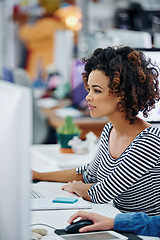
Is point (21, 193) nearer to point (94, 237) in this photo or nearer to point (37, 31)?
point (94, 237)

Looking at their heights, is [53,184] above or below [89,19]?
below

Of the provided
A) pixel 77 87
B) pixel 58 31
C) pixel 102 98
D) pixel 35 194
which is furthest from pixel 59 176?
pixel 58 31

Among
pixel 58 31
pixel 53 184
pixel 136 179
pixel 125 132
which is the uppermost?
pixel 58 31

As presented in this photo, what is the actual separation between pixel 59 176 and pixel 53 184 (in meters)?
0.05

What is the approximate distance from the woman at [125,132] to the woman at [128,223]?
17 cm

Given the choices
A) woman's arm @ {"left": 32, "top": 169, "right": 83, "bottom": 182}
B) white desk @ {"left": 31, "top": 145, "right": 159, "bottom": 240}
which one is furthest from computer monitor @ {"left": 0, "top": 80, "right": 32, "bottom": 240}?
woman's arm @ {"left": 32, "top": 169, "right": 83, "bottom": 182}

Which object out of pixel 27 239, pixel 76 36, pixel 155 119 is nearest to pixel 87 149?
pixel 155 119

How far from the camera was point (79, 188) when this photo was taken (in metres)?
1.79

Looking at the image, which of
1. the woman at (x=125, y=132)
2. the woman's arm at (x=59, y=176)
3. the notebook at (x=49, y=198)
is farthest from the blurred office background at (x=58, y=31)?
the woman at (x=125, y=132)

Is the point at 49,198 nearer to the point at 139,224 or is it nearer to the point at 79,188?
the point at 79,188

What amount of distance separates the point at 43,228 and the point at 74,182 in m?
0.42

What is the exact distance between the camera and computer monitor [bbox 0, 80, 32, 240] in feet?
3.25

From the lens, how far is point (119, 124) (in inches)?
67.1

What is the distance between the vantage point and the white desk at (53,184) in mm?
1513
